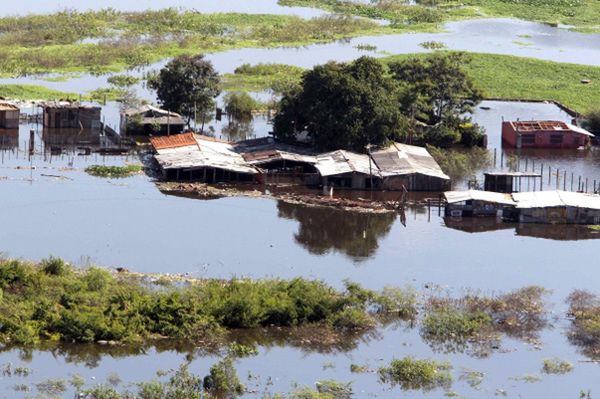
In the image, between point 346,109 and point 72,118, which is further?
point 72,118

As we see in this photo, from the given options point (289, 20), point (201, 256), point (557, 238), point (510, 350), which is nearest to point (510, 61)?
point (289, 20)

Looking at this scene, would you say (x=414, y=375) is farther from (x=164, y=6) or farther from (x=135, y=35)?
(x=164, y=6)

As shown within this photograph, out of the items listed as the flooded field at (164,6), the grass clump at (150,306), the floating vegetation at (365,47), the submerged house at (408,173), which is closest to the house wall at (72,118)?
the submerged house at (408,173)

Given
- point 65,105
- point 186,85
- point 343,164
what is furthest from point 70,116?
point 343,164

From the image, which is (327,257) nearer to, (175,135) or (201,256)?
(201,256)

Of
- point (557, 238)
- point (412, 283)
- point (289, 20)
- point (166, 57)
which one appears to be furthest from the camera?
point (289, 20)
